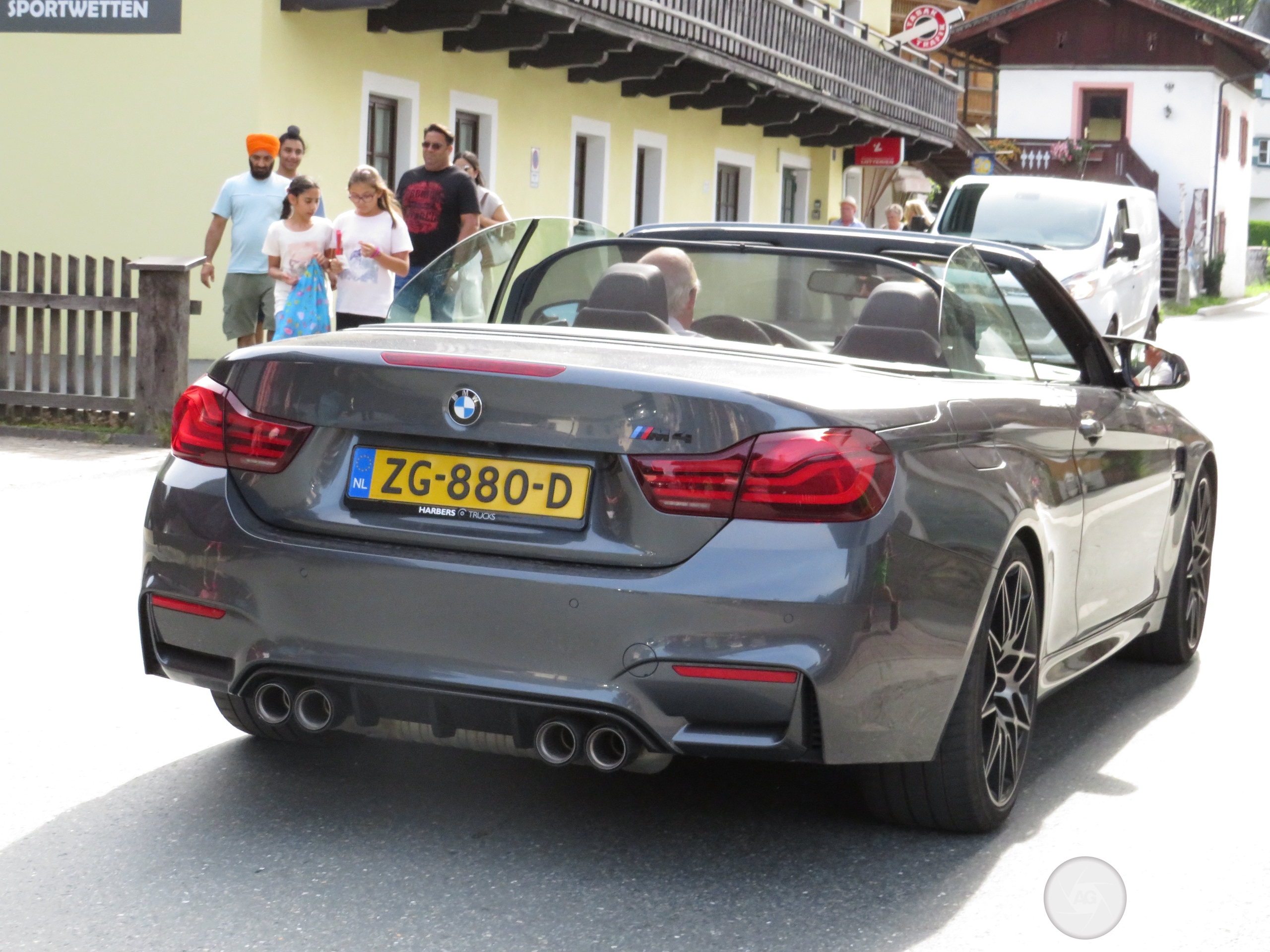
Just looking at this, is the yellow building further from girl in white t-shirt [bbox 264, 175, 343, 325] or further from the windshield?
girl in white t-shirt [bbox 264, 175, 343, 325]

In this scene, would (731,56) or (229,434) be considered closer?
(229,434)

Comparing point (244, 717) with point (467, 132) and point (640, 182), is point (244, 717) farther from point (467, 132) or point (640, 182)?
point (640, 182)

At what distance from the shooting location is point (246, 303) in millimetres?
13156

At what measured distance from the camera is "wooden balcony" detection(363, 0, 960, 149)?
2059cm

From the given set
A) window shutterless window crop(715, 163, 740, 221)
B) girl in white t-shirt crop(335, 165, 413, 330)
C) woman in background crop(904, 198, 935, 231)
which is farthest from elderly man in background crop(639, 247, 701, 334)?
window shutterless window crop(715, 163, 740, 221)

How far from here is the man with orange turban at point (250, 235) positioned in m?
13.0

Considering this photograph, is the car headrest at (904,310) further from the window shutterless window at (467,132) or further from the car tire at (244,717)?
the window shutterless window at (467,132)

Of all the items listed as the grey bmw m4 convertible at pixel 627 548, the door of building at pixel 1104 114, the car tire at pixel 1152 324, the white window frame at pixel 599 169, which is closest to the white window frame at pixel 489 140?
the white window frame at pixel 599 169

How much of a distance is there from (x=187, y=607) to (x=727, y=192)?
28.5 m

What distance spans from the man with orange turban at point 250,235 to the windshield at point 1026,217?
810 cm

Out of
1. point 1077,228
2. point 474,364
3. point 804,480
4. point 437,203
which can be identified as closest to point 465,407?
point 474,364

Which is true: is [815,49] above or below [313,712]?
above

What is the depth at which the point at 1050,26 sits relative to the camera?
2051 inches

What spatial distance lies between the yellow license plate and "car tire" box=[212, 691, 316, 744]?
82cm
